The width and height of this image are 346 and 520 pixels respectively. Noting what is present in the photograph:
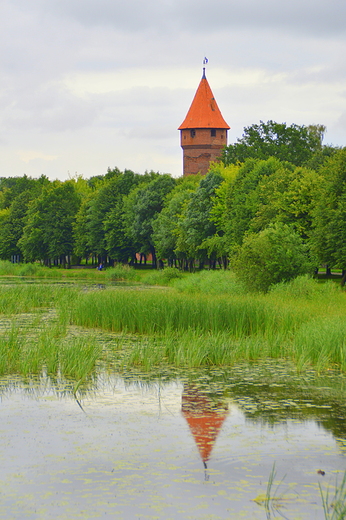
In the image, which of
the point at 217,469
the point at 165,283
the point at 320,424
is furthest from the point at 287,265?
the point at 217,469

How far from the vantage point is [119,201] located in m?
73.1

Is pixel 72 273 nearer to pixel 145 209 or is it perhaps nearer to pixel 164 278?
pixel 145 209

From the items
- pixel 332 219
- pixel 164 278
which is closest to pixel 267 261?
pixel 332 219

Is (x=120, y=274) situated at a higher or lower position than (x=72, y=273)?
higher

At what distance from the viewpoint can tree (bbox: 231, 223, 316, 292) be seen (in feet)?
99.7

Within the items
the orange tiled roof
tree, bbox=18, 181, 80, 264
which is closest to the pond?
tree, bbox=18, 181, 80, 264

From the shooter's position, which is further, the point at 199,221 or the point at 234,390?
the point at 199,221

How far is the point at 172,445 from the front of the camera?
877cm

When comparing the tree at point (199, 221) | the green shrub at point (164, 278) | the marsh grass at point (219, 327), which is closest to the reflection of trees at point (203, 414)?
the marsh grass at point (219, 327)

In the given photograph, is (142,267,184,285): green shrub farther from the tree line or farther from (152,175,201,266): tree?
(152,175,201,266): tree

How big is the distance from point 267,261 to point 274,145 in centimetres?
4588

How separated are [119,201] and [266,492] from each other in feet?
219

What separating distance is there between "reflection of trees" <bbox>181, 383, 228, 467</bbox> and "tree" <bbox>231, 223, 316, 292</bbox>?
1843cm

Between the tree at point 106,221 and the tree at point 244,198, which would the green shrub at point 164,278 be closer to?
the tree at point 244,198
